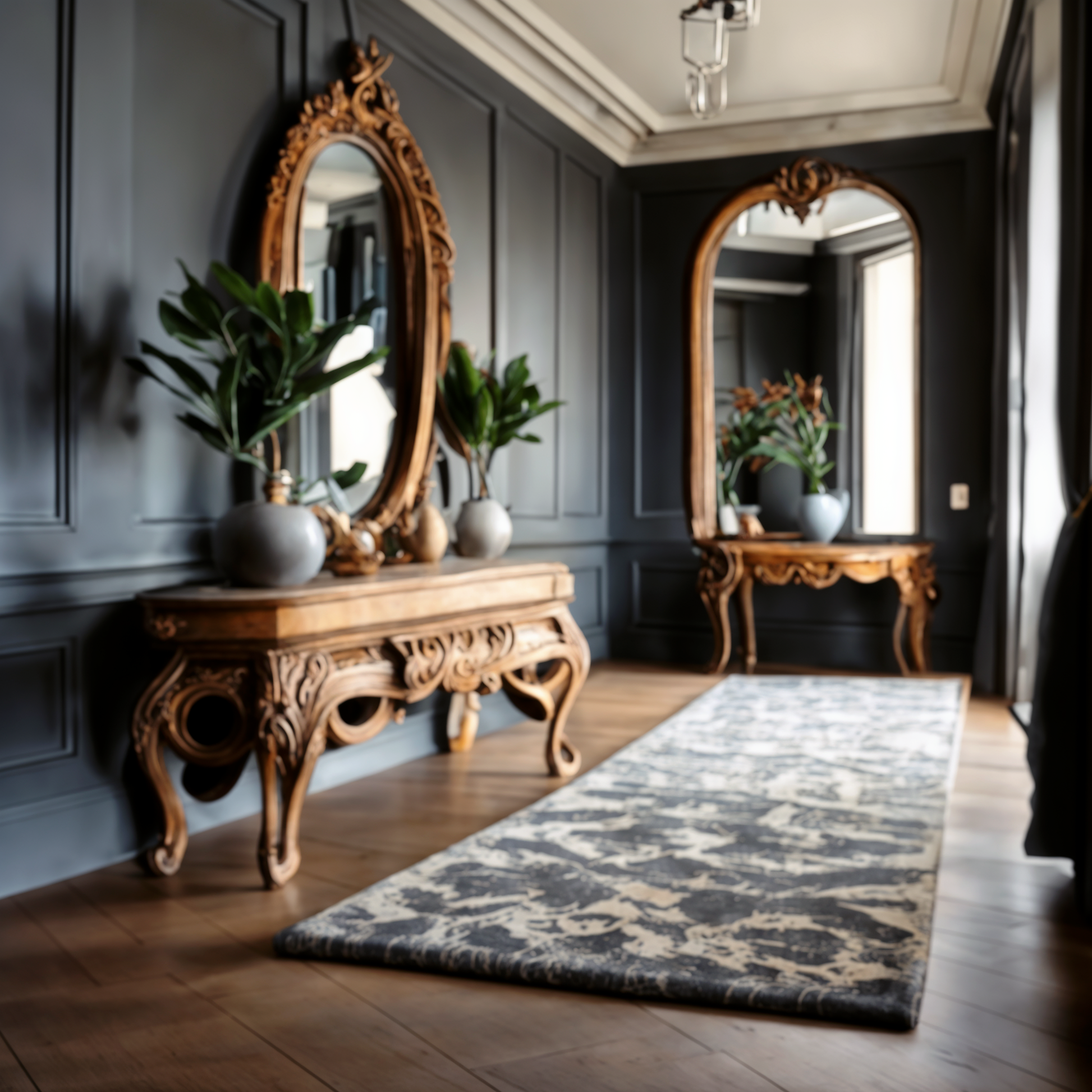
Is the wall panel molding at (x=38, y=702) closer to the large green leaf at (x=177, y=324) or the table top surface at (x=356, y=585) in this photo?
the table top surface at (x=356, y=585)

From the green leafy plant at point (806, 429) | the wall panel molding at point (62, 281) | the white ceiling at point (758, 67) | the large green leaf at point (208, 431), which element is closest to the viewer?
the wall panel molding at point (62, 281)

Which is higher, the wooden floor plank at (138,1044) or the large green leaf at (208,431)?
the large green leaf at (208,431)

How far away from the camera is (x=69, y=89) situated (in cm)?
235

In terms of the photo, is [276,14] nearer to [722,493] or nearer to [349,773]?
[349,773]

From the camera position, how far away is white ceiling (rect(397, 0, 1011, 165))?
4129 millimetres

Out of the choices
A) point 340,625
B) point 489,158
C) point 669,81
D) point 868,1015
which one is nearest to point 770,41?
point 669,81

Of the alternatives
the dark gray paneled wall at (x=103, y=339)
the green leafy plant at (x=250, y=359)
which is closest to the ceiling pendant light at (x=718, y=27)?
the dark gray paneled wall at (x=103, y=339)

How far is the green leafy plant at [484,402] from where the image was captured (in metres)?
3.58

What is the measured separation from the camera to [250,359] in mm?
2480

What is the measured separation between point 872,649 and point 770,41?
2.76m

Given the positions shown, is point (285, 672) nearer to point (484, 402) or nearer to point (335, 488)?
point (335, 488)

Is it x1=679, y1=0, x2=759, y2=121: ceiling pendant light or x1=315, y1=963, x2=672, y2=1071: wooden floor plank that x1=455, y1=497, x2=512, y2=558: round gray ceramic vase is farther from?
x1=315, y1=963, x2=672, y2=1071: wooden floor plank

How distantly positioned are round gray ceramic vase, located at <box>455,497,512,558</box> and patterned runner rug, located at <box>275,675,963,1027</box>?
779 mm

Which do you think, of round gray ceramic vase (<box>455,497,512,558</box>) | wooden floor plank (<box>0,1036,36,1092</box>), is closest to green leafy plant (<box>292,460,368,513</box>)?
round gray ceramic vase (<box>455,497,512,558</box>)
